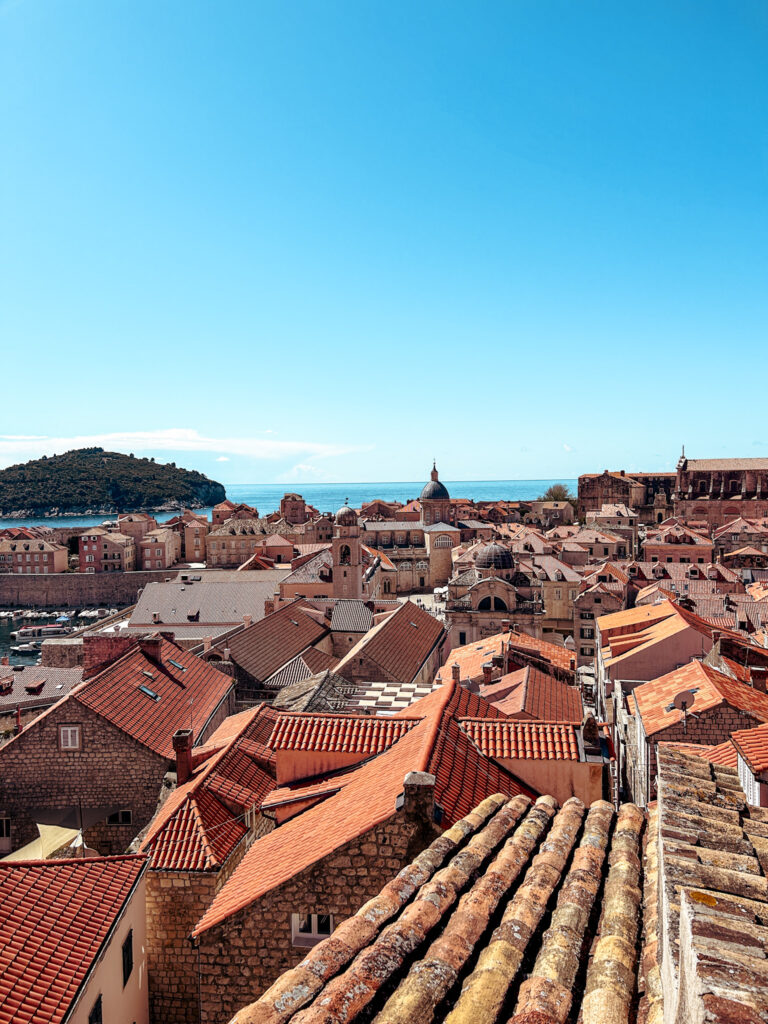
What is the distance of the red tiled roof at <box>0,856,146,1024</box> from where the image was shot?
7078 mm

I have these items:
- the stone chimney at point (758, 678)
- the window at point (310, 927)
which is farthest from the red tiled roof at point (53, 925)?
the stone chimney at point (758, 678)

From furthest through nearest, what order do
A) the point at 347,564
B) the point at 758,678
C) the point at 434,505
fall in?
the point at 434,505
the point at 347,564
the point at 758,678

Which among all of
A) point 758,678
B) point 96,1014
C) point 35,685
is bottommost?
point 35,685

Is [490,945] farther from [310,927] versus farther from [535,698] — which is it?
[535,698]

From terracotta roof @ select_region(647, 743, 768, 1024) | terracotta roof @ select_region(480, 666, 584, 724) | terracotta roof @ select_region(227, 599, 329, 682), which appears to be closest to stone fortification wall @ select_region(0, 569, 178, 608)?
terracotta roof @ select_region(227, 599, 329, 682)

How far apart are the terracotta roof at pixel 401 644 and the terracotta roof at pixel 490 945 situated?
67.3ft

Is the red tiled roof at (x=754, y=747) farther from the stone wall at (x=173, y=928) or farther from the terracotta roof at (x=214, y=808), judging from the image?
the stone wall at (x=173, y=928)

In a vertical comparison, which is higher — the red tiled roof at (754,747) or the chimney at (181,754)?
the red tiled roof at (754,747)

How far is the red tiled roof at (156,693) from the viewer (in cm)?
1608

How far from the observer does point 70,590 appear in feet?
270

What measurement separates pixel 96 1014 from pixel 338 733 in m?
4.65

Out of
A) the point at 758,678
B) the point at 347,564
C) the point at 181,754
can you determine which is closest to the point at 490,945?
the point at 181,754

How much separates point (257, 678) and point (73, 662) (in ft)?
49.7

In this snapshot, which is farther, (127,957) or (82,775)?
(82,775)
